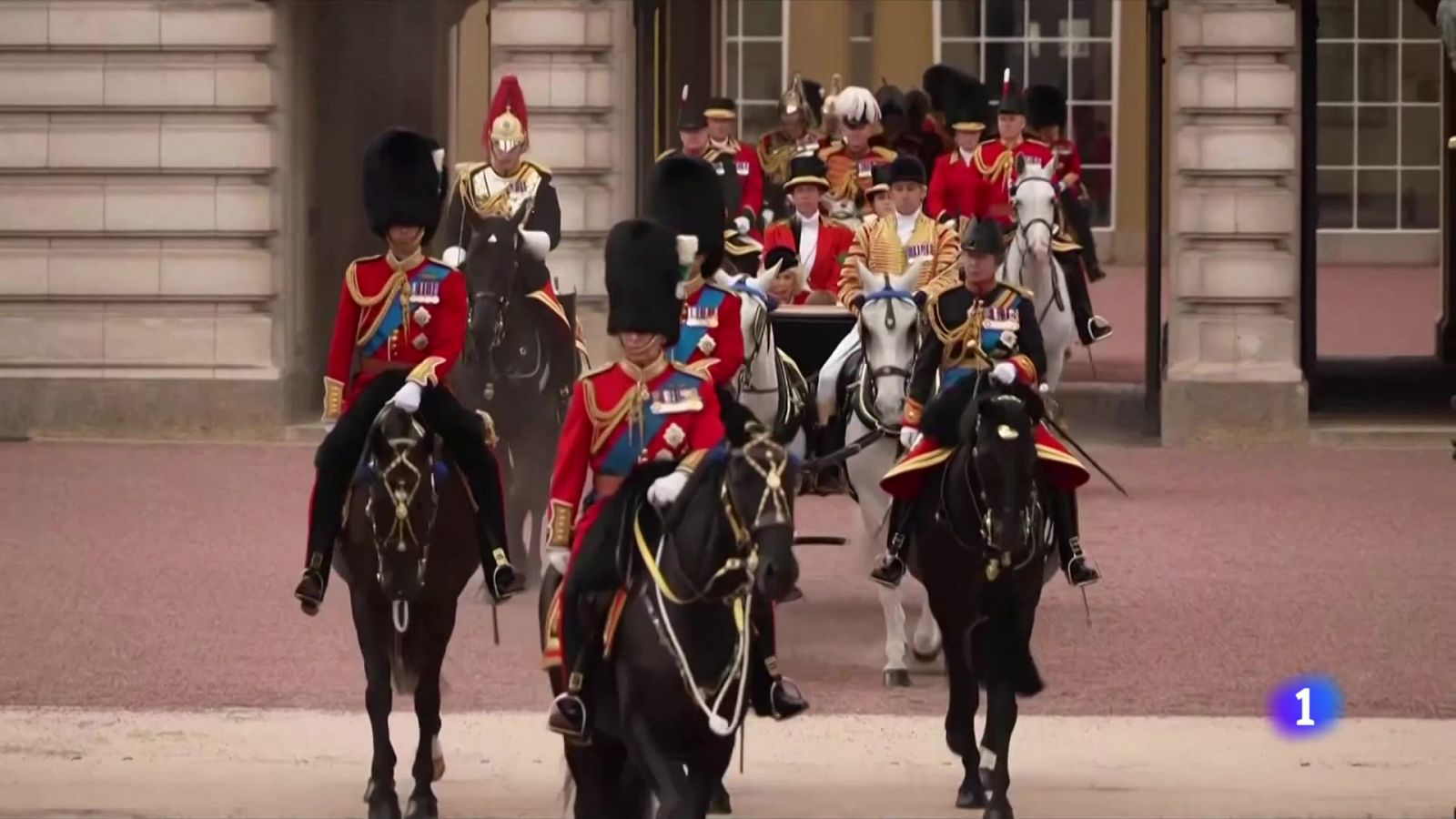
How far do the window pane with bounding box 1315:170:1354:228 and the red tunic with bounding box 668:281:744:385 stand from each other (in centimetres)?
3259

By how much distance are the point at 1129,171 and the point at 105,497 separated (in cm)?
2685

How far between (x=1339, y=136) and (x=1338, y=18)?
1615 mm

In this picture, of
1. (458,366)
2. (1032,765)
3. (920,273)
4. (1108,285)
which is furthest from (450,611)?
(1108,285)

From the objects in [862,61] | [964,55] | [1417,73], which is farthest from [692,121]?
[1417,73]

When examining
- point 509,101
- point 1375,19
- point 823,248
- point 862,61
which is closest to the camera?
point 509,101

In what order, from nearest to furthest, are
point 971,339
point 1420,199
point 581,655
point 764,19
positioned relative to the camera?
point 581,655 < point 971,339 < point 1420,199 < point 764,19

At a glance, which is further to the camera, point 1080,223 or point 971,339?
point 1080,223

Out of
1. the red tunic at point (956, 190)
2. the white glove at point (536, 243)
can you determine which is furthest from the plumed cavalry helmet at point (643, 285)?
the red tunic at point (956, 190)

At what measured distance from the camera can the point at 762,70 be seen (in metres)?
43.2

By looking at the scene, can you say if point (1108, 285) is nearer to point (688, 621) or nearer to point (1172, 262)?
point (1172, 262)

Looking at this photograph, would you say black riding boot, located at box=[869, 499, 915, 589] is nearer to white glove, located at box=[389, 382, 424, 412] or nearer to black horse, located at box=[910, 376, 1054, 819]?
black horse, located at box=[910, 376, 1054, 819]

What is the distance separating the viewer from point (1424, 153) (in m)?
42.1

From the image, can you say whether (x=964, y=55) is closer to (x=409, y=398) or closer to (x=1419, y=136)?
(x=1419, y=136)

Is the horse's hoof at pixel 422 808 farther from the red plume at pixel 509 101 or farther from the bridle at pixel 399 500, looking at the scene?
the red plume at pixel 509 101
